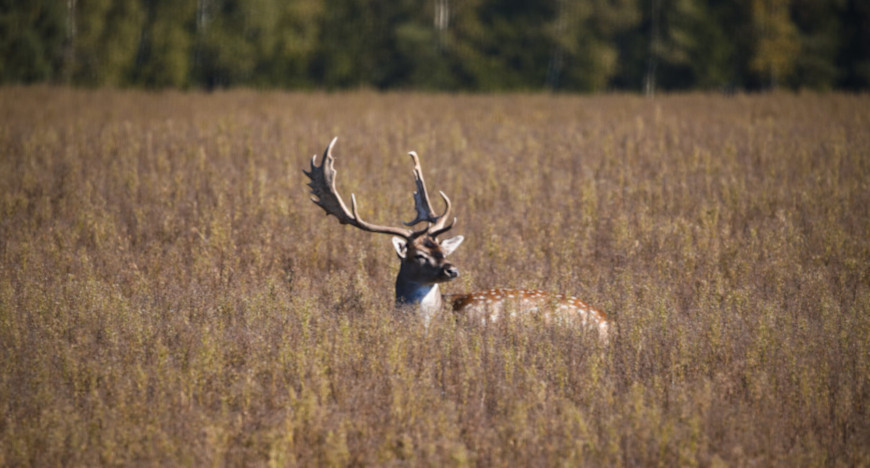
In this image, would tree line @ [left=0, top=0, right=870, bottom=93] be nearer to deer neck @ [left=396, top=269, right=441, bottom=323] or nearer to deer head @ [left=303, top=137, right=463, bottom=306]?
deer head @ [left=303, top=137, right=463, bottom=306]

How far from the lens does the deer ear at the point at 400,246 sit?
7035 mm

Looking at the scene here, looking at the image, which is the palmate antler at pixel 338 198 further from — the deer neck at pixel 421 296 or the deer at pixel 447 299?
the deer neck at pixel 421 296

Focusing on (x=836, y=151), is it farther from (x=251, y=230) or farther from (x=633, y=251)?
(x=251, y=230)

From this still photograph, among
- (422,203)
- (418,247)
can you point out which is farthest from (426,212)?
(418,247)

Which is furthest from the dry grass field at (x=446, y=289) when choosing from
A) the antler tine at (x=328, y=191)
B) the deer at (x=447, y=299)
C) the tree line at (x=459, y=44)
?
the tree line at (x=459, y=44)

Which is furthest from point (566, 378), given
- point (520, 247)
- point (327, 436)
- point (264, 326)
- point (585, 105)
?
point (585, 105)

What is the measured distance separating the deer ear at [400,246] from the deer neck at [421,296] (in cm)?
19

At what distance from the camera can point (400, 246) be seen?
279 inches

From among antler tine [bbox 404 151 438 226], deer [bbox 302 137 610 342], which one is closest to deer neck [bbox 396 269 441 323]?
deer [bbox 302 137 610 342]

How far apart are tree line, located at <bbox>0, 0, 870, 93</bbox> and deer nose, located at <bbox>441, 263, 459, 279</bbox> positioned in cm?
2580

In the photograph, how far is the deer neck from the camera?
6934mm

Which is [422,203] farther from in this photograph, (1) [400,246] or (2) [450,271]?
(2) [450,271]

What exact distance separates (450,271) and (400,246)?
25.2 inches

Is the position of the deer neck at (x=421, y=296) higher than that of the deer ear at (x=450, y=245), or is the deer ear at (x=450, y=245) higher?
the deer ear at (x=450, y=245)
